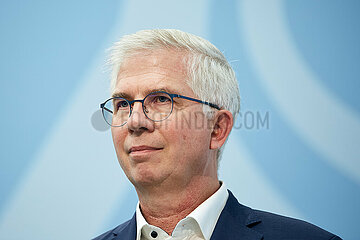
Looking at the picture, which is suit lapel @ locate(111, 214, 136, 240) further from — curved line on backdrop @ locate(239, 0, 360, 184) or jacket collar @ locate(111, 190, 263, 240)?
curved line on backdrop @ locate(239, 0, 360, 184)

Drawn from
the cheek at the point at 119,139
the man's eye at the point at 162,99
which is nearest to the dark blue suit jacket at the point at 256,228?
the cheek at the point at 119,139

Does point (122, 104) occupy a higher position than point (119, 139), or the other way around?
point (122, 104)

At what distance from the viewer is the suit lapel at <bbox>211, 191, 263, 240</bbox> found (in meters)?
1.58

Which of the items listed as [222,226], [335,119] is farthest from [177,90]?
[335,119]

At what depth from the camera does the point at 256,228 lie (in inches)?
64.2

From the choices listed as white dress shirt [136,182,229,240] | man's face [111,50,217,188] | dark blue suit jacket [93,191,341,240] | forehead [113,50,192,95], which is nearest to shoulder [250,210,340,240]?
dark blue suit jacket [93,191,341,240]

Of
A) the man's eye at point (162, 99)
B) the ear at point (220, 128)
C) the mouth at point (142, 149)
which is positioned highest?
the man's eye at point (162, 99)

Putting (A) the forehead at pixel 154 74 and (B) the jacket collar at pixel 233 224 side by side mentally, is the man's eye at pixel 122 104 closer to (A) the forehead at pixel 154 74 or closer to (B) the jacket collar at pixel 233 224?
(A) the forehead at pixel 154 74

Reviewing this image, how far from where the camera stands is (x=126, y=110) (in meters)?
1.67

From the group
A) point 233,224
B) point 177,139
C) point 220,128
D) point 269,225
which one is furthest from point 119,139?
point 269,225

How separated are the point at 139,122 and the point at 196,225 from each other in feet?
1.45

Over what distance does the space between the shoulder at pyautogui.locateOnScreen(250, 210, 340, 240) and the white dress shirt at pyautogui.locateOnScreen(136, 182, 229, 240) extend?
0.16 meters

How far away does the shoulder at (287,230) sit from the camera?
63.3 inches

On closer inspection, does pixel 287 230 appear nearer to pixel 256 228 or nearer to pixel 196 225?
pixel 256 228
